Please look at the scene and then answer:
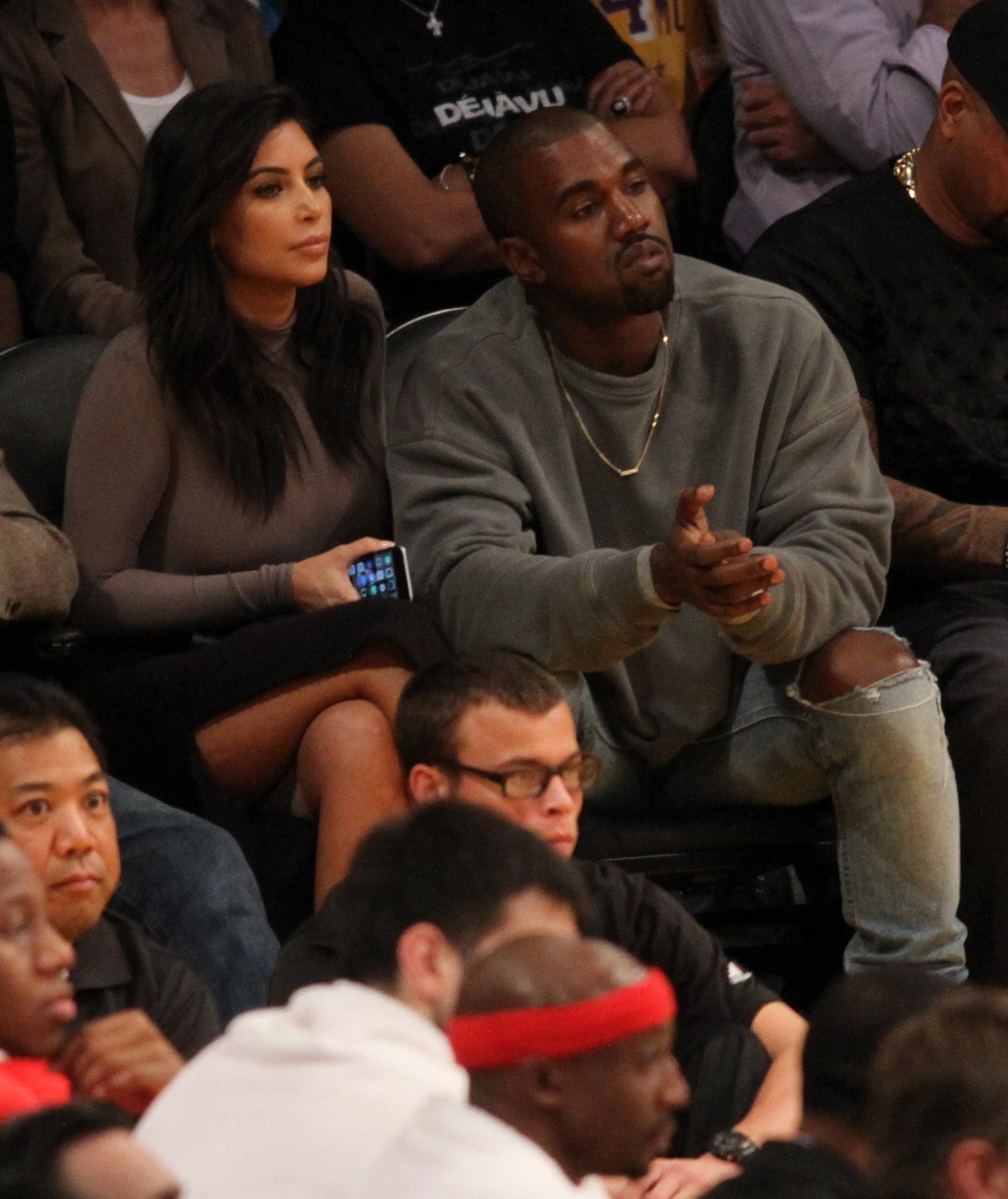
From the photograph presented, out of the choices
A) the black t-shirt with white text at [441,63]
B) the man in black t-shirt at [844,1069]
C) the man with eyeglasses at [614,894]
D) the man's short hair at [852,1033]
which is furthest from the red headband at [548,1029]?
the black t-shirt with white text at [441,63]

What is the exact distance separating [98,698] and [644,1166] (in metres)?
1.49

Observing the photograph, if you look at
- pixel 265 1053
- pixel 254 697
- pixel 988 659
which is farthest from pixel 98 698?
pixel 265 1053

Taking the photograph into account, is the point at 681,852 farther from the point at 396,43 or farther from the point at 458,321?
the point at 396,43

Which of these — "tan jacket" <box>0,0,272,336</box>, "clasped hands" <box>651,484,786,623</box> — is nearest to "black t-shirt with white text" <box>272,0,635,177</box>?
"tan jacket" <box>0,0,272,336</box>

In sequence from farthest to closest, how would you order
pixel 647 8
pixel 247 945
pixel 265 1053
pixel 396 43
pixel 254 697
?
pixel 647 8 → pixel 396 43 → pixel 254 697 → pixel 247 945 → pixel 265 1053

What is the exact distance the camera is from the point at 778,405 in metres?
3.34

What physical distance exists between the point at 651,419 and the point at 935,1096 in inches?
67.0

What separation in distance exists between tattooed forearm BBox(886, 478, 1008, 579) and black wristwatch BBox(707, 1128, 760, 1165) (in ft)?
4.01

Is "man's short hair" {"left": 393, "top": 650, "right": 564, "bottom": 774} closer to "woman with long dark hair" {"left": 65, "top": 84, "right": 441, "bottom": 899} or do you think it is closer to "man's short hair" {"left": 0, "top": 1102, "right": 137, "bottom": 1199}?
"woman with long dark hair" {"left": 65, "top": 84, "right": 441, "bottom": 899}

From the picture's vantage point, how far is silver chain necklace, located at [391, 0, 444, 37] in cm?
408

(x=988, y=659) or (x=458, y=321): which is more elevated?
(x=458, y=321)

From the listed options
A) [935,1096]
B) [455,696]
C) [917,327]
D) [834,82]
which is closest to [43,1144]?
[935,1096]

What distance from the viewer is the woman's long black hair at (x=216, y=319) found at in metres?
3.36

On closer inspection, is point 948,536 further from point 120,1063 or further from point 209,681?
point 120,1063
